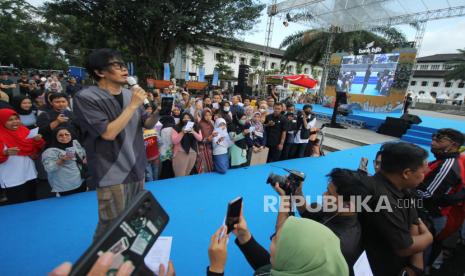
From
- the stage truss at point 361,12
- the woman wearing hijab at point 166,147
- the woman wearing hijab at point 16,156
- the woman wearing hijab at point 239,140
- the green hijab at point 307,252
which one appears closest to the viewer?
the green hijab at point 307,252

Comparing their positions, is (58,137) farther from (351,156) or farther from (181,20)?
(181,20)

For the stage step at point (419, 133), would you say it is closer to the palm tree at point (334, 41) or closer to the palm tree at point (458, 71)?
the palm tree at point (334, 41)

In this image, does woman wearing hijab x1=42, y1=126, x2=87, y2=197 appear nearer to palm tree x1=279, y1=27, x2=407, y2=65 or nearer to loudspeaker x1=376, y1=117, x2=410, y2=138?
loudspeaker x1=376, y1=117, x2=410, y2=138

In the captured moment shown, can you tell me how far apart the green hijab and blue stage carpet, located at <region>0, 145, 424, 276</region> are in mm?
1433

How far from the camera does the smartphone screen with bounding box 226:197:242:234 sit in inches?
48.0

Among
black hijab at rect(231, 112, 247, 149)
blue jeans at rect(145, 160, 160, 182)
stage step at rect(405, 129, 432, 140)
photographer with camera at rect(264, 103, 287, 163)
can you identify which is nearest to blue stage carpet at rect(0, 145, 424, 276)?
blue jeans at rect(145, 160, 160, 182)

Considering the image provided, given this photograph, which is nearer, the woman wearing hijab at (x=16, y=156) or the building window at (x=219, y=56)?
the woman wearing hijab at (x=16, y=156)

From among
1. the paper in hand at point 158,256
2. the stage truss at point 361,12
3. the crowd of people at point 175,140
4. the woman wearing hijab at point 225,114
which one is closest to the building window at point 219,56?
the stage truss at point 361,12

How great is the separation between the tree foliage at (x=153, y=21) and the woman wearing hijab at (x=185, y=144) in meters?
12.3

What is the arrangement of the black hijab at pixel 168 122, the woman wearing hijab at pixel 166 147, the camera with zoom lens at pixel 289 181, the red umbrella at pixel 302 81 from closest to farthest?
the camera with zoom lens at pixel 289 181, the woman wearing hijab at pixel 166 147, the black hijab at pixel 168 122, the red umbrella at pixel 302 81

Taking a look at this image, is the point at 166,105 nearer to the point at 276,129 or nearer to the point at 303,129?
the point at 276,129

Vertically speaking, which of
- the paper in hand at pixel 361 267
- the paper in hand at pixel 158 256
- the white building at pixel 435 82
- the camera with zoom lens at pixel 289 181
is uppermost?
the white building at pixel 435 82

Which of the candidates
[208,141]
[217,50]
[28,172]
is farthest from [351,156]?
[217,50]

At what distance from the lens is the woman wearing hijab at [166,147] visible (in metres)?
3.86
